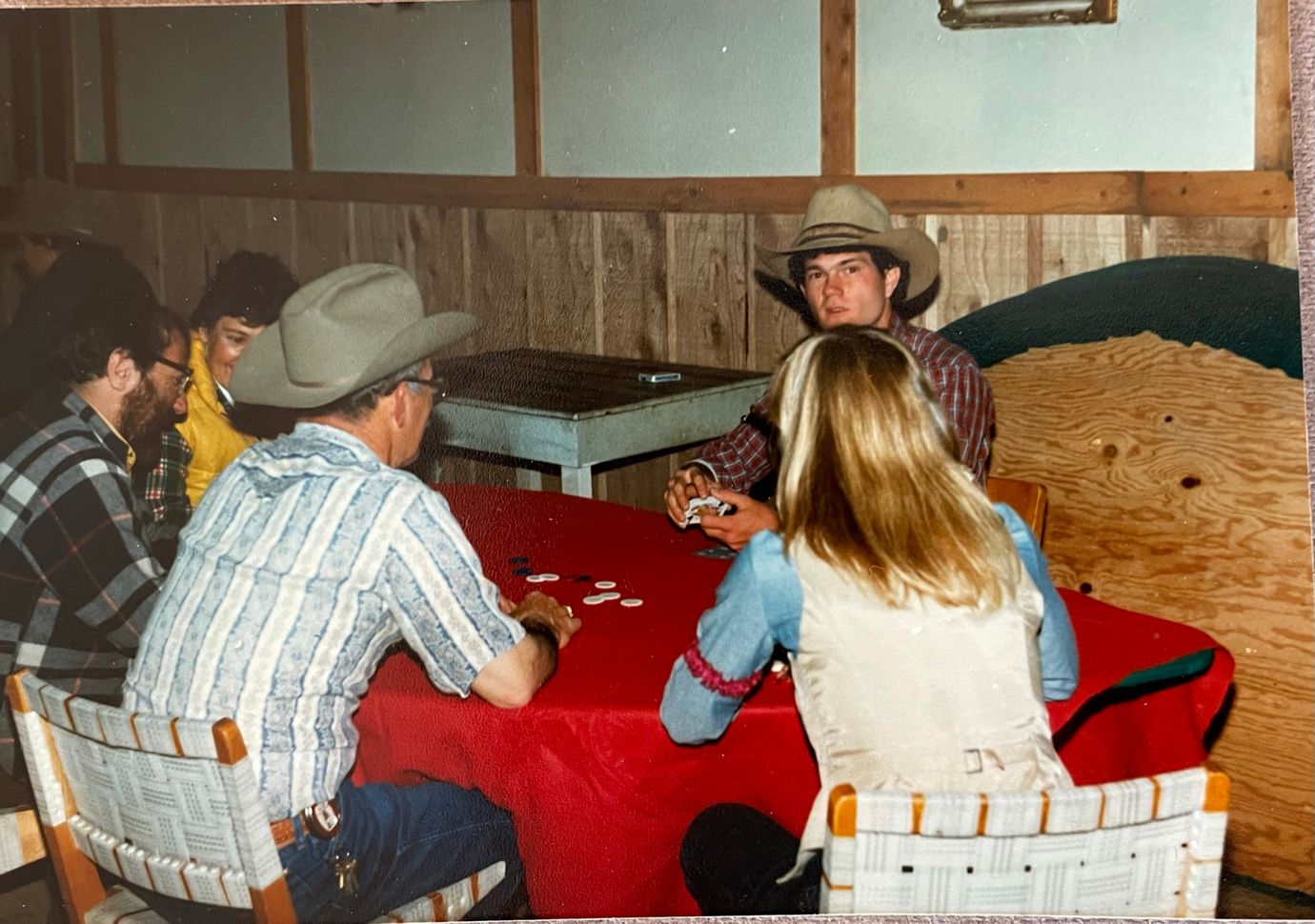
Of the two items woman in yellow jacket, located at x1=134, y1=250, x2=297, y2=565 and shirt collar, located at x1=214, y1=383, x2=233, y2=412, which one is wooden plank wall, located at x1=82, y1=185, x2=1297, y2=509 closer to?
woman in yellow jacket, located at x1=134, y1=250, x2=297, y2=565

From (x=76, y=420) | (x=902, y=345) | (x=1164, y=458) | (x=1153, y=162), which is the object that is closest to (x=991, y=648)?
(x=902, y=345)

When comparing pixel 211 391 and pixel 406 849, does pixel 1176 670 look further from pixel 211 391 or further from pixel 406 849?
pixel 211 391

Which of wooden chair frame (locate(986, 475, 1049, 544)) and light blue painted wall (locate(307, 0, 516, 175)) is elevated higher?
light blue painted wall (locate(307, 0, 516, 175))

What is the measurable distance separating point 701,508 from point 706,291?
0.53 m

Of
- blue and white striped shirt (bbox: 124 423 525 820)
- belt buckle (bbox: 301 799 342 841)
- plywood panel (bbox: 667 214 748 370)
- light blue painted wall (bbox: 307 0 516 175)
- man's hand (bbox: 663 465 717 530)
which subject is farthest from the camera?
plywood panel (bbox: 667 214 748 370)

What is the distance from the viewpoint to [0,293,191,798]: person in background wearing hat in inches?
75.3

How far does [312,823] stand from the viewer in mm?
1720

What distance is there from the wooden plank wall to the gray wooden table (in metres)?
0.03

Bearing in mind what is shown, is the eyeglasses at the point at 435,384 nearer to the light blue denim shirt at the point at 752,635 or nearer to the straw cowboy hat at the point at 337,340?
the straw cowboy hat at the point at 337,340

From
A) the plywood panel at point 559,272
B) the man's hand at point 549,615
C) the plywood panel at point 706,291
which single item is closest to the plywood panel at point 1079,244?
the plywood panel at point 706,291

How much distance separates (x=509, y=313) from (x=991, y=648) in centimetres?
100

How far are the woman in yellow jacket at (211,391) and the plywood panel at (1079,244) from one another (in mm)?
1247

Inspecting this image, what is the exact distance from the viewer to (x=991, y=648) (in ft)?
4.97

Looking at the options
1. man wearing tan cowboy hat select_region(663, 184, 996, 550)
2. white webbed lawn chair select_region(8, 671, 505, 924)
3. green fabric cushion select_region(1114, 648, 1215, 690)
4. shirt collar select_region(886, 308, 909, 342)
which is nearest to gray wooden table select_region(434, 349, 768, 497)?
man wearing tan cowboy hat select_region(663, 184, 996, 550)
